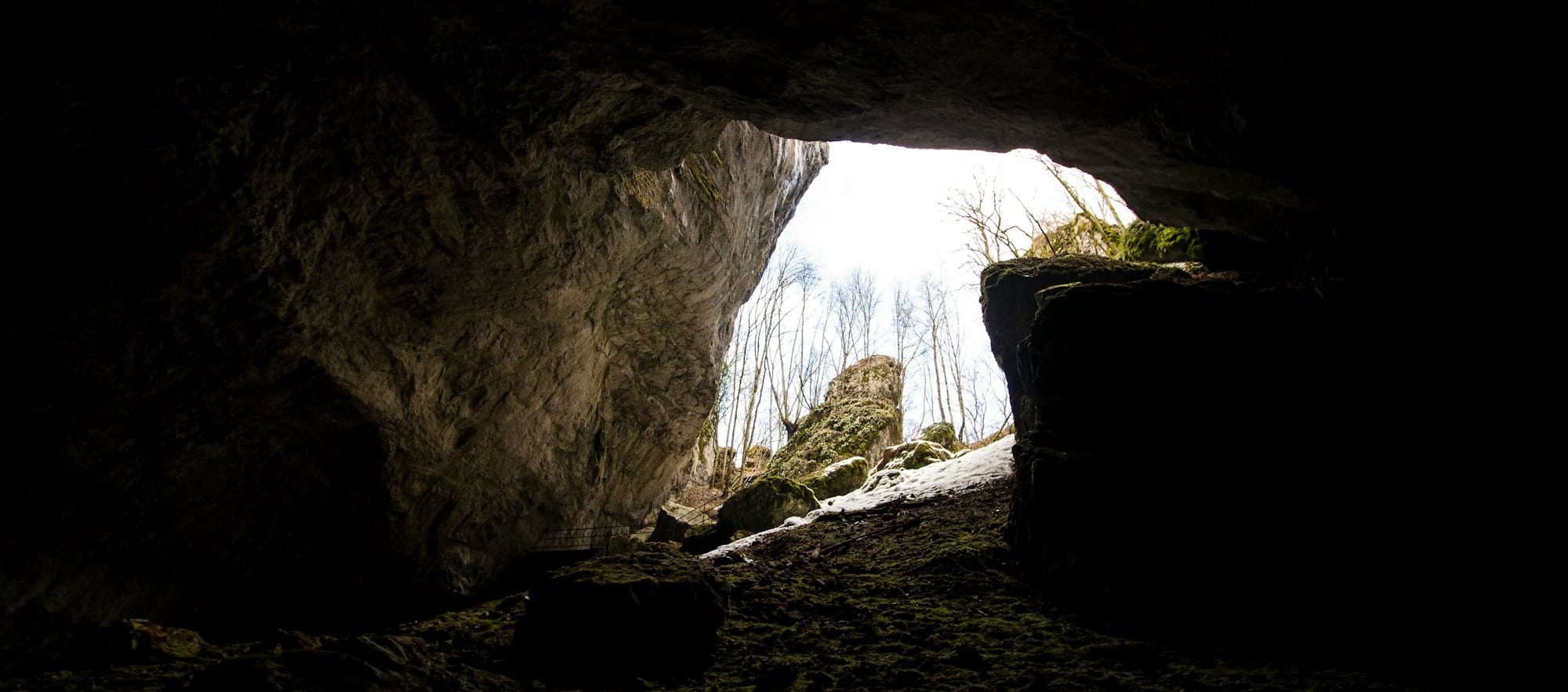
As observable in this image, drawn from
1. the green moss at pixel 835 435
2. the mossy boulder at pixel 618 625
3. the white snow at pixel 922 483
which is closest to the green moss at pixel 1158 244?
the white snow at pixel 922 483

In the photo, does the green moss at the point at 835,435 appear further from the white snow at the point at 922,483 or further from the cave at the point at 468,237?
the cave at the point at 468,237

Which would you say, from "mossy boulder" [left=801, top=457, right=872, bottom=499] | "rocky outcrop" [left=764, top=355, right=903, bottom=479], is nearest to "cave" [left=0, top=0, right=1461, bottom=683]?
"mossy boulder" [left=801, top=457, right=872, bottom=499]

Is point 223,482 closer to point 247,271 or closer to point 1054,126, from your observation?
point 247,271

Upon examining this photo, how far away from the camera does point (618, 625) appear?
376 cm

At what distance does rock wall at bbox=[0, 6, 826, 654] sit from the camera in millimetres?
3918

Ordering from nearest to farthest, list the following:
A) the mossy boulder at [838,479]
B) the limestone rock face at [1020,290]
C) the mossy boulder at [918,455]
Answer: the limestone rock face at [1020,290] → the mossy boulder at [838,479] → the mossy boulder at [918,455]

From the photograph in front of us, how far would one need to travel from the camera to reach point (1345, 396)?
4.53 meters

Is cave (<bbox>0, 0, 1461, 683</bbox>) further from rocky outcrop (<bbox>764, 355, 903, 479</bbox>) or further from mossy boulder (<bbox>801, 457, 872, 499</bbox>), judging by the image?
rocky outcrop (<bbox>764, 355, 903, 479</bbox>)

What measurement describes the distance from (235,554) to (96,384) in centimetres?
259

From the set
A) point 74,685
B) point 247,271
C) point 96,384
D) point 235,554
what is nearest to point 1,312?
point 96,384

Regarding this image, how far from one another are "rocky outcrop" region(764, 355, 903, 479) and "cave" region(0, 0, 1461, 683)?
803 centimetres

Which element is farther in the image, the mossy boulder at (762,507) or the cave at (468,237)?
the mossy boulder at (762,507)

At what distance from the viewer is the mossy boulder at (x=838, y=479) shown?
472 inches

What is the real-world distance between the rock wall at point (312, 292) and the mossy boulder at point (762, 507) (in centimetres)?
298
